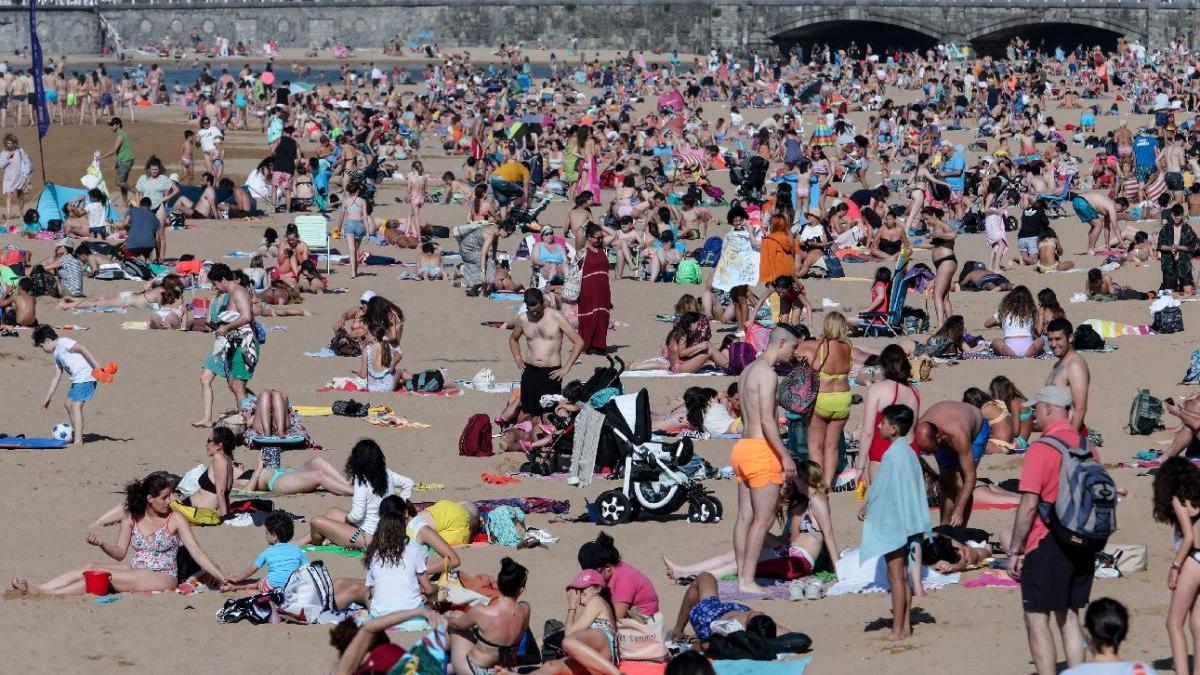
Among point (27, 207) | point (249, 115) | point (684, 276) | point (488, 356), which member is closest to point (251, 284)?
point (488, 356)

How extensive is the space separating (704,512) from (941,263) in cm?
599

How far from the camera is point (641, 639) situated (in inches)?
319

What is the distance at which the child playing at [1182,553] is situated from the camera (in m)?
6.89

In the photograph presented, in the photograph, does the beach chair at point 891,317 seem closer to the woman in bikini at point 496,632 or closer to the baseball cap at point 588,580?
the baseball cap at point 588,580

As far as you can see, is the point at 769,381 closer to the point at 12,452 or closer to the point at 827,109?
the point at 12,452

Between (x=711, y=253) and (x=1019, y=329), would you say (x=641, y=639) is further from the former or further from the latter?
(x=711, y=253)

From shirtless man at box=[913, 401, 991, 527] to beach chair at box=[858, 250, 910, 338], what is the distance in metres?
6.53

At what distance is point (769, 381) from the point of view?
29.7 ft

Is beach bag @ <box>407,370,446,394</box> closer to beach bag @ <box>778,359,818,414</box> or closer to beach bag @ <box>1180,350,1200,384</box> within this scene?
beach bag @ <box>778,359,818,414</box>

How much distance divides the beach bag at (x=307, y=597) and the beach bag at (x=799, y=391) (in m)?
2.93

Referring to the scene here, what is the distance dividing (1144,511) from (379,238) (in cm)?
1476

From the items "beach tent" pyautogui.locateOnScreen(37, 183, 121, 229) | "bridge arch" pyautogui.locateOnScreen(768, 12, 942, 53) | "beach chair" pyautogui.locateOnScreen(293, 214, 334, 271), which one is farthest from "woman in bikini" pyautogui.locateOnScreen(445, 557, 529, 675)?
"bridge arch" pyautogui.locateOnScreen(768, 12, 942, 53)

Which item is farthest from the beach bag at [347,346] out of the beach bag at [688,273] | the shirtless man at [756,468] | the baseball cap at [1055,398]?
the baseball cap at [1055,398]

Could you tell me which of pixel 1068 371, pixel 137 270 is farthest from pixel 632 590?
pixel 137 270
